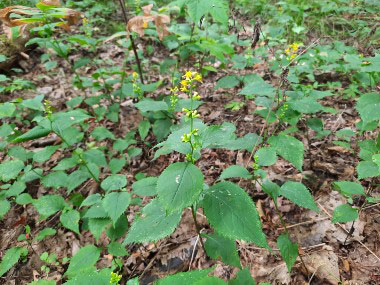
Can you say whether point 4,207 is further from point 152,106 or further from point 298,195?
point 298,195

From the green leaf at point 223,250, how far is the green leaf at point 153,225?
1.60 ft

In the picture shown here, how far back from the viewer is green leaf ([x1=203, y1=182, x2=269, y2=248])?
3.74 ft

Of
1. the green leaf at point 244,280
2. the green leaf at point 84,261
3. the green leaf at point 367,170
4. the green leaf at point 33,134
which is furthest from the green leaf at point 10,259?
the green leaf at point 367,170

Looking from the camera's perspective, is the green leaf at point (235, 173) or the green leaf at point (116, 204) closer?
the green leaf at point (235, 173)

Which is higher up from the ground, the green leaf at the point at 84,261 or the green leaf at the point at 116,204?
the green leaf at the point at 116,204

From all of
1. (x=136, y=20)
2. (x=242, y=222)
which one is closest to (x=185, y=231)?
(x=242, y=222)

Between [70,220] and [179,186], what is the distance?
1.60 metres

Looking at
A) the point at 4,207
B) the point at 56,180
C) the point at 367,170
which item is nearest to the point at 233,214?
the point at 367,170

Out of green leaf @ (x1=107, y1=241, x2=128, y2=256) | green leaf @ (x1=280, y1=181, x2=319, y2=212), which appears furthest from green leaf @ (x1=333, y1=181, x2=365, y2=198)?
green leaf @ (x1=107, y1=241, x2=128, y2=256)

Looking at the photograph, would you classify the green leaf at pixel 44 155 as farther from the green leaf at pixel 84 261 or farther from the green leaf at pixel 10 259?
the green leaf at pixel 84 261

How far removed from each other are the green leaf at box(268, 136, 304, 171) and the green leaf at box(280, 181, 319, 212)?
167 mm

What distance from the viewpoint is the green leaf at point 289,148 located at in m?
1.69

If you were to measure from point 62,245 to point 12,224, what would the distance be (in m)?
0.70

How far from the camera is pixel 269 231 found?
84.8 inches
